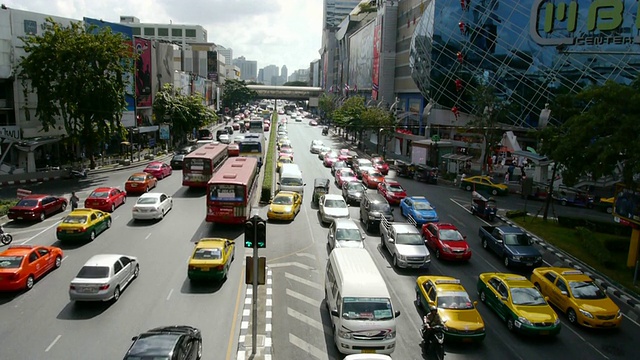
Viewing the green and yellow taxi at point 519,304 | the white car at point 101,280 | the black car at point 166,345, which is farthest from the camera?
the white car at point 101,280

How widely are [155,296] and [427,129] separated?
201 feet

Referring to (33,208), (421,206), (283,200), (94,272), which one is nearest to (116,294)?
(94,272)

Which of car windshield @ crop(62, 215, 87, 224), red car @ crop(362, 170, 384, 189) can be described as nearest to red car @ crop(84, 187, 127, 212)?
car windshield @ crop(62, 215, 87, 224)

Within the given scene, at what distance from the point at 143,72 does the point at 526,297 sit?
61197mm

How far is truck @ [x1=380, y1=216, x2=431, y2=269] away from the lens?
2369 centimetres

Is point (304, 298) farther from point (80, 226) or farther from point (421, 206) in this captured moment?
point (421, 206)

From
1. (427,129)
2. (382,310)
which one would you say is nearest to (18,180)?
(382,310)

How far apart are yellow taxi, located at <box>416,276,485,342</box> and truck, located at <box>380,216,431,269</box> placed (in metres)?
3.72

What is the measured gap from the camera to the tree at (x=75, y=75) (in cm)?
4412

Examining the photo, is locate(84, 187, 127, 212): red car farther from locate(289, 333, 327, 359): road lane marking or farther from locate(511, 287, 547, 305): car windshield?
locate(511, 287, 547, 305): car windshield

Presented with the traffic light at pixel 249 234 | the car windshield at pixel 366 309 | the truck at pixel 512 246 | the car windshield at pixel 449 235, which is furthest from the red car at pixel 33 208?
the truck at pixel 512 246

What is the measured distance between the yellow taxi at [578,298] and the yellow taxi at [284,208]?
15382 mm

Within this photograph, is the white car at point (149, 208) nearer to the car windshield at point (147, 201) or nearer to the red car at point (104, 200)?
the car windshield at point (147, 201)

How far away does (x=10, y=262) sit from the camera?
20.1m
